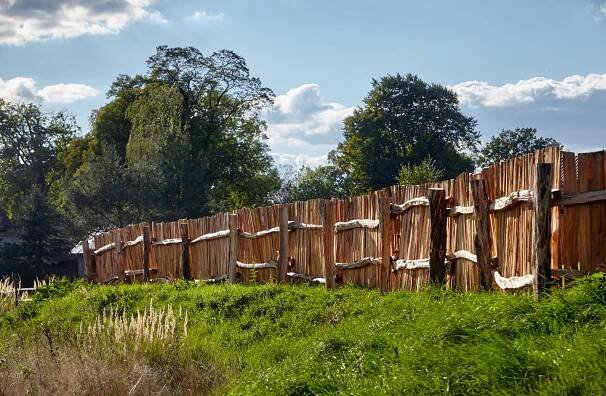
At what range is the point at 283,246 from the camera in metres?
14.2

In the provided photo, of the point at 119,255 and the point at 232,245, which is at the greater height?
the point at 232,245

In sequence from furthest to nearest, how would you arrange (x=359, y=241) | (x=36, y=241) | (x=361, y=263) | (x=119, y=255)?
(x=36, y=241) < (x=119, y=255) < (x=359, y=241) < (x=361, y=263)

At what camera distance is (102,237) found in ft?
81.9

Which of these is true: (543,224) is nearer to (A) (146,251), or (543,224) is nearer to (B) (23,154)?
(A) (146,251)

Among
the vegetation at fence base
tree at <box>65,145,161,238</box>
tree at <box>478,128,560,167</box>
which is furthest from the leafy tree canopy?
the vegetation at fence base

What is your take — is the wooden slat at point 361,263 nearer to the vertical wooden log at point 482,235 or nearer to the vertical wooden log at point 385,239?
the vertical wooden log at point 385,239

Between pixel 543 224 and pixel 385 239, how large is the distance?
12.4 feet

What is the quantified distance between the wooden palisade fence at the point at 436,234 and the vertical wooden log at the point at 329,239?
0.06 feet

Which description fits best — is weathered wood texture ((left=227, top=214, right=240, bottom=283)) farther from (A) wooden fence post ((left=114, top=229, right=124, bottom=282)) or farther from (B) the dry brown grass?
(A) wooden fence post ((left=114, top=229, right=124, bottom=282))

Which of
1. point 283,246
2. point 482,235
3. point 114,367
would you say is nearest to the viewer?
point 114,367

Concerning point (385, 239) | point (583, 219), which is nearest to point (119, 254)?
point (385, 239)

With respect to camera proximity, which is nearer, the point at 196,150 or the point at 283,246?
the point at 283,246

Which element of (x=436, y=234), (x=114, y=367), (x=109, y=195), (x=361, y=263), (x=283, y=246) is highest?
(x=109, y=195)

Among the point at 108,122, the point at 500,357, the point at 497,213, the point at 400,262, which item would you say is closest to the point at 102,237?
the point at 400,262
